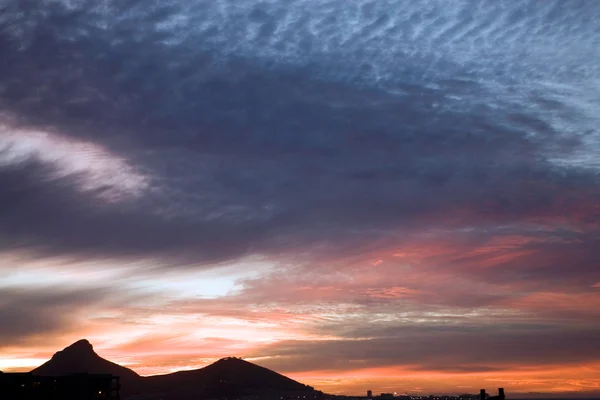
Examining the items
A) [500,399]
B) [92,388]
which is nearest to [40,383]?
[92,388]

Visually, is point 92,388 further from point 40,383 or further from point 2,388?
point 2,388

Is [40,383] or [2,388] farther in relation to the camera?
[40,383]

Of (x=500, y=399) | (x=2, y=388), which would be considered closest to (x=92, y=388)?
(x=2, y=388)

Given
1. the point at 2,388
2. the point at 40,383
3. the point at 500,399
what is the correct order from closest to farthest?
the point at 500,399 < the point at 2,388 < the point at 40,383

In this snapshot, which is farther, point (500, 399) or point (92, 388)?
point (92, 388)

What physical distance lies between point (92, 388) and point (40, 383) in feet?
39.5

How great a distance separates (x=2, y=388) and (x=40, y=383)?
1301cm

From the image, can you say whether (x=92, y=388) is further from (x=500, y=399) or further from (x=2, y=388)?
(x=500, y=399)

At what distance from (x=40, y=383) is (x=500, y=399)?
113 meters

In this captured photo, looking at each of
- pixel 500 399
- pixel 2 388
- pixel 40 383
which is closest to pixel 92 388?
pixel 40 383

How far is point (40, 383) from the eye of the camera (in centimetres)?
14350

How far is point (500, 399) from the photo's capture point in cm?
7375

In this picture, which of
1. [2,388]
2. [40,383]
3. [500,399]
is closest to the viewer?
[500,399]

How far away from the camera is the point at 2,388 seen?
13112cm
